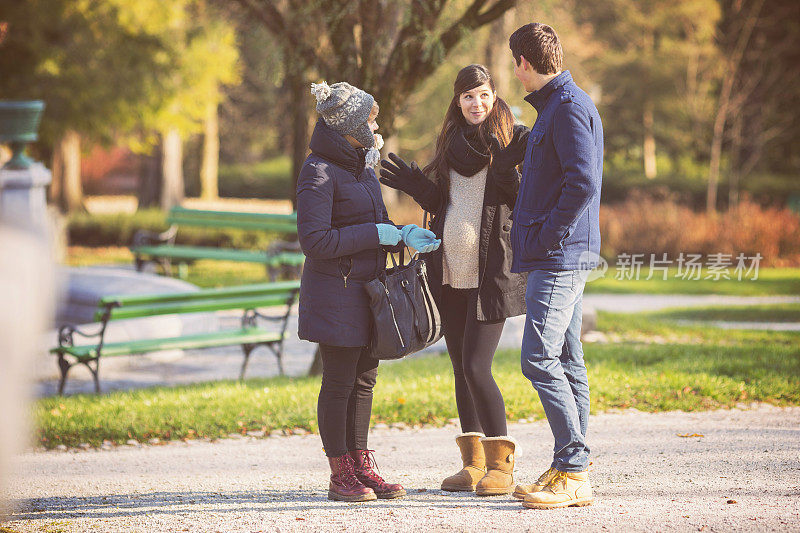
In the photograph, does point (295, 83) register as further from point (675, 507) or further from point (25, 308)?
point (25, 308)

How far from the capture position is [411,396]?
22.7 ft

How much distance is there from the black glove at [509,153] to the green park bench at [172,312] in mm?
4124

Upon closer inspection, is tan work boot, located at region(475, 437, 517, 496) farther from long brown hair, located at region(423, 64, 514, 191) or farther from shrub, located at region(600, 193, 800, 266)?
shrub, located at region(600, 193, 800, 266)

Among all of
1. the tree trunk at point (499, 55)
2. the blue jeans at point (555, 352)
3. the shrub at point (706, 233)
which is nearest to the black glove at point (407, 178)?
the blue jeans at point (555, 352)

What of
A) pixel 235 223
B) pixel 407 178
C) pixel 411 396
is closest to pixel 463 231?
pixel 407 178

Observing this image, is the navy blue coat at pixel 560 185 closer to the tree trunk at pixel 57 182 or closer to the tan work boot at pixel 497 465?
the tan work boot at pixel 497 465

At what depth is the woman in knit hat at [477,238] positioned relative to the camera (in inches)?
178

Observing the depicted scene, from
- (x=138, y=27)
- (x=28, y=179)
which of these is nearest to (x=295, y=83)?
(x=28, y=179)

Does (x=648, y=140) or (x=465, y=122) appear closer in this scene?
(x=465, y=122)

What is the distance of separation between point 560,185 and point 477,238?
1.65 ft

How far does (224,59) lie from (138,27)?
217 cm

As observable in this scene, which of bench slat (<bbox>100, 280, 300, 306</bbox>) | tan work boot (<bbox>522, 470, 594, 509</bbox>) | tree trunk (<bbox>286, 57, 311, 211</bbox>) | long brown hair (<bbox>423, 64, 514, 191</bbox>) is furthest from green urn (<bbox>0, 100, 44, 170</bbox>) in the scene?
tan work boot (<bbox>522, 470, 594, 509</bbox>)

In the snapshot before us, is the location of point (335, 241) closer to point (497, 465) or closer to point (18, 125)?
point (497, 465)

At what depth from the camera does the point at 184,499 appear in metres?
4.74
